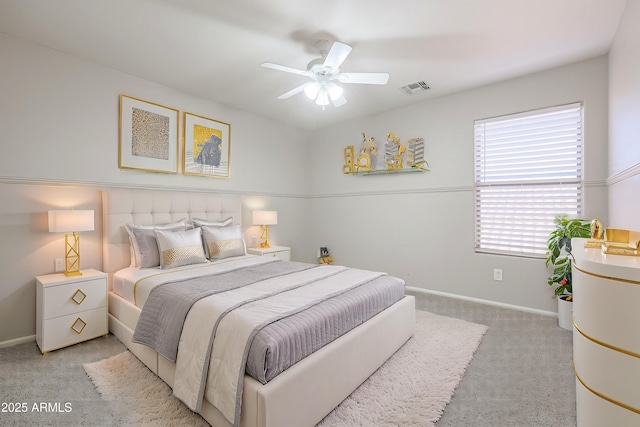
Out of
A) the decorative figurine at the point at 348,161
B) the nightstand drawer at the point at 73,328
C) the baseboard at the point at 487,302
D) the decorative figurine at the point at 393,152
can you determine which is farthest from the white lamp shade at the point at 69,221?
the baseboard at the point at 487,302

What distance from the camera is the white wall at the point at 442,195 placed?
9.39ft

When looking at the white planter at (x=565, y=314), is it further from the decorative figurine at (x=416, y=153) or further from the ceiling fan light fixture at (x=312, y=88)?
the ceiling fan light fixture at (x=312, y=88)

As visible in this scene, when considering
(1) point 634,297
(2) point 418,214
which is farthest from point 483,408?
(2) point 418,214

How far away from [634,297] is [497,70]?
2810 millimetres

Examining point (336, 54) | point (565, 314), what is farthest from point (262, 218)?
point (565, 314)

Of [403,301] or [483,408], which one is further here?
[403,301]

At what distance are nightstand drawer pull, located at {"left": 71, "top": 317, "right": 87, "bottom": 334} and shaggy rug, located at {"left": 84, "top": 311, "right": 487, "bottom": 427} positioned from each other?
470 mm

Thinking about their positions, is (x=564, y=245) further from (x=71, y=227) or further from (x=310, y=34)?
(x=71, y=227)

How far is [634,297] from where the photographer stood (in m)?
0.99

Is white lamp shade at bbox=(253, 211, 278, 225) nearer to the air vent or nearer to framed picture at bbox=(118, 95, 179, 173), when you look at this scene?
framed picture at bbox=(118, 95, 179, 173)

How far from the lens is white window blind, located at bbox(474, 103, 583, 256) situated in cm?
297

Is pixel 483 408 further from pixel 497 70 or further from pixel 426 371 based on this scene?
pixel 497 70

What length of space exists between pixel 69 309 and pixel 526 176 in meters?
4.58

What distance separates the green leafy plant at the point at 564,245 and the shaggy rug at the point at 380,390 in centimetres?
107
